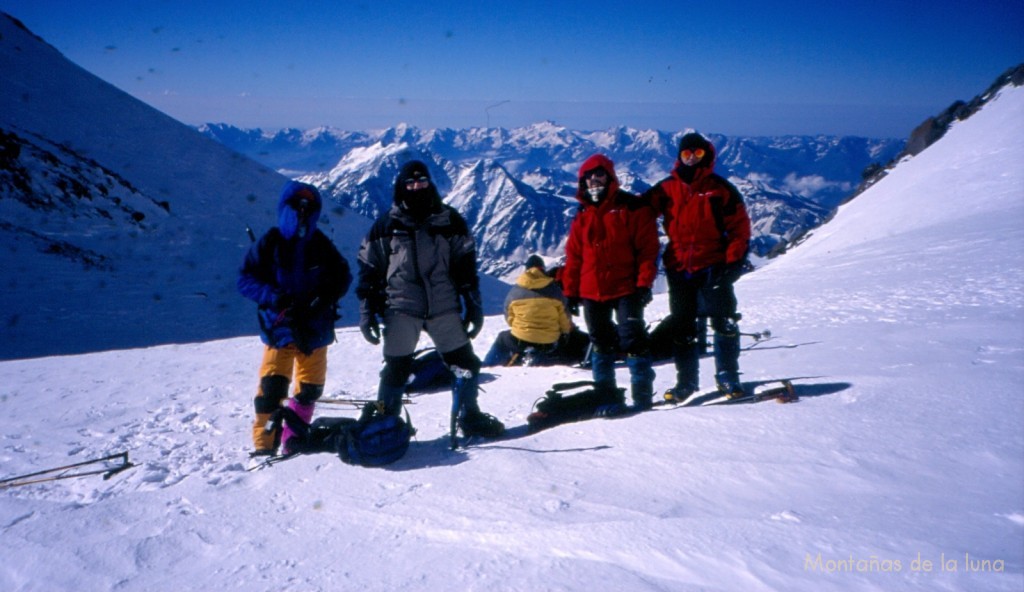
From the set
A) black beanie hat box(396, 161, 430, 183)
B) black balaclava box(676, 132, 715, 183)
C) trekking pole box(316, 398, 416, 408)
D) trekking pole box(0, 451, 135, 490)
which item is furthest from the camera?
trekking pole box(316, 398, 416, 408)

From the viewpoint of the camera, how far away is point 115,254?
2117 cm

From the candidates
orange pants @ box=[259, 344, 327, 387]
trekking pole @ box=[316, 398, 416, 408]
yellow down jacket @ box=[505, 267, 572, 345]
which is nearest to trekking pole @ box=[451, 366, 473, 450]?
orange pants @ box=[259, 344, 327, 387]

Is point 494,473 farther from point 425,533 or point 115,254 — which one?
point 115,254

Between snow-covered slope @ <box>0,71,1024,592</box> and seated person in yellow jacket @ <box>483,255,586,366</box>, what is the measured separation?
164 centimetres

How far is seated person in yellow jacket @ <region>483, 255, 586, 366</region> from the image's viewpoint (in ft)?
25.2

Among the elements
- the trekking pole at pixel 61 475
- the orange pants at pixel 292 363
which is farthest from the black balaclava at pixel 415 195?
the trekking pole at pixel 61 475

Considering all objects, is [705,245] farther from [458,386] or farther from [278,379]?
[278,379]

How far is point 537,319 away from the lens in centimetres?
777

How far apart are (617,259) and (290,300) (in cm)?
287

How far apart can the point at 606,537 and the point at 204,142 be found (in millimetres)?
41050

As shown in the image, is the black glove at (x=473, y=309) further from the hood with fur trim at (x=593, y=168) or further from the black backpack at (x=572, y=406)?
the hood with fur trim at (x=593, y=168)

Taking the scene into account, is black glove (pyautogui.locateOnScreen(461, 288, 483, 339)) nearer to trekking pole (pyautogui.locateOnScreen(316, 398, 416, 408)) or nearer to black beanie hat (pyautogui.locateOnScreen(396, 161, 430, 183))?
black beanie hat (pyautogui.locateOnScreen(396, 161, 430, 183))

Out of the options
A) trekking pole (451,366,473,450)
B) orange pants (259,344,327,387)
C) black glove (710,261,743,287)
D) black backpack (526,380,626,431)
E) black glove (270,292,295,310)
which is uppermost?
black glove (270,292,295,310)

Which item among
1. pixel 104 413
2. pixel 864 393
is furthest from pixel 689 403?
pixel 104 413
